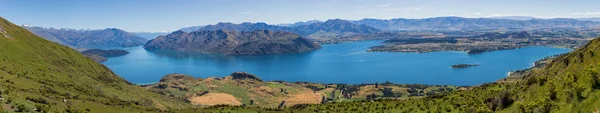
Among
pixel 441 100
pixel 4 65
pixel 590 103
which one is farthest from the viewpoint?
pixel 4 65

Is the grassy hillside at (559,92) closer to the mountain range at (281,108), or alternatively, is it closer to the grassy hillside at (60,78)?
the mountain range at (281,108)

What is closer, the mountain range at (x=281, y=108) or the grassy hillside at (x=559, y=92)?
the grassy hillside at (x=559, y=92)

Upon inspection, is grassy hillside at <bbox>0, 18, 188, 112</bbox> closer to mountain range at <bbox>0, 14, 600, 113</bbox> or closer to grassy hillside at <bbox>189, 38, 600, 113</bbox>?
mountain range at <bbox>0, 14, 600, 113</bbox>

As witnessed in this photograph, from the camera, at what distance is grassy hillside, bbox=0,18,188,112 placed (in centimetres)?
8059

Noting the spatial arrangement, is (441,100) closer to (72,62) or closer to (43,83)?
(43,83)

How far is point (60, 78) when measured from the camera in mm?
118938

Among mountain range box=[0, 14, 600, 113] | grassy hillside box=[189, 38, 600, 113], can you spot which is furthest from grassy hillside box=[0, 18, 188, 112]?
grassy hillside box=[189, 38, 600, 113]

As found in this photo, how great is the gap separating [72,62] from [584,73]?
6631 inches

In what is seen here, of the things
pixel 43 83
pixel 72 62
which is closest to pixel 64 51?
pixel 72 62

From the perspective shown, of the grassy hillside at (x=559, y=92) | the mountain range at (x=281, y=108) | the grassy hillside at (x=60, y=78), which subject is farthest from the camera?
the grassy hillside at (x=60, y=78)

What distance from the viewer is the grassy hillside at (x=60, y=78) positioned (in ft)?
264

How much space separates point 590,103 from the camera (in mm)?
23359

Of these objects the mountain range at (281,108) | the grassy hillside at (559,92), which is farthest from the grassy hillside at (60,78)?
the grassy hillside at (559,92)

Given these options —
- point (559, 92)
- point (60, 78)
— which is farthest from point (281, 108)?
point (60, 78)
